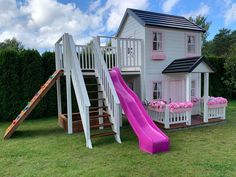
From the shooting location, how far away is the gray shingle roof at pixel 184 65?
6.75 metres

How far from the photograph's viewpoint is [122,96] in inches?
225

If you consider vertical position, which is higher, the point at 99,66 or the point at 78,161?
the point at 99,66

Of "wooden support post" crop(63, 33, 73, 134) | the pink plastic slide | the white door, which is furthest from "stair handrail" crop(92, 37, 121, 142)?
the white door

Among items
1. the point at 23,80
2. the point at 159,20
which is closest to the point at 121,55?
the point at 159,20

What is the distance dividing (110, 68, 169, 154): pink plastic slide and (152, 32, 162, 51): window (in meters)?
1.99

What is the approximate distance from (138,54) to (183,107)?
2540 millimetres

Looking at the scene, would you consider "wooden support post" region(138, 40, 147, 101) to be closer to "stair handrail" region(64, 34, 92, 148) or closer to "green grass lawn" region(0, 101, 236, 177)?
"green grass lawn" region(0, 101, 236, 177)

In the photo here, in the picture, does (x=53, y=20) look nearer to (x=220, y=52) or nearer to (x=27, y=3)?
(x=27, y=3)

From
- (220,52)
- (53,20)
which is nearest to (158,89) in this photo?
(53,20)

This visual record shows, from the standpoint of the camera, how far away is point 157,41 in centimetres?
759

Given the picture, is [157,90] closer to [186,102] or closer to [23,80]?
[186,102]

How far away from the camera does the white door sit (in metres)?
7.91

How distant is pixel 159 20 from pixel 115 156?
5.78m

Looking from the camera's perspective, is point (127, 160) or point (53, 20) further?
point (53, 20)
